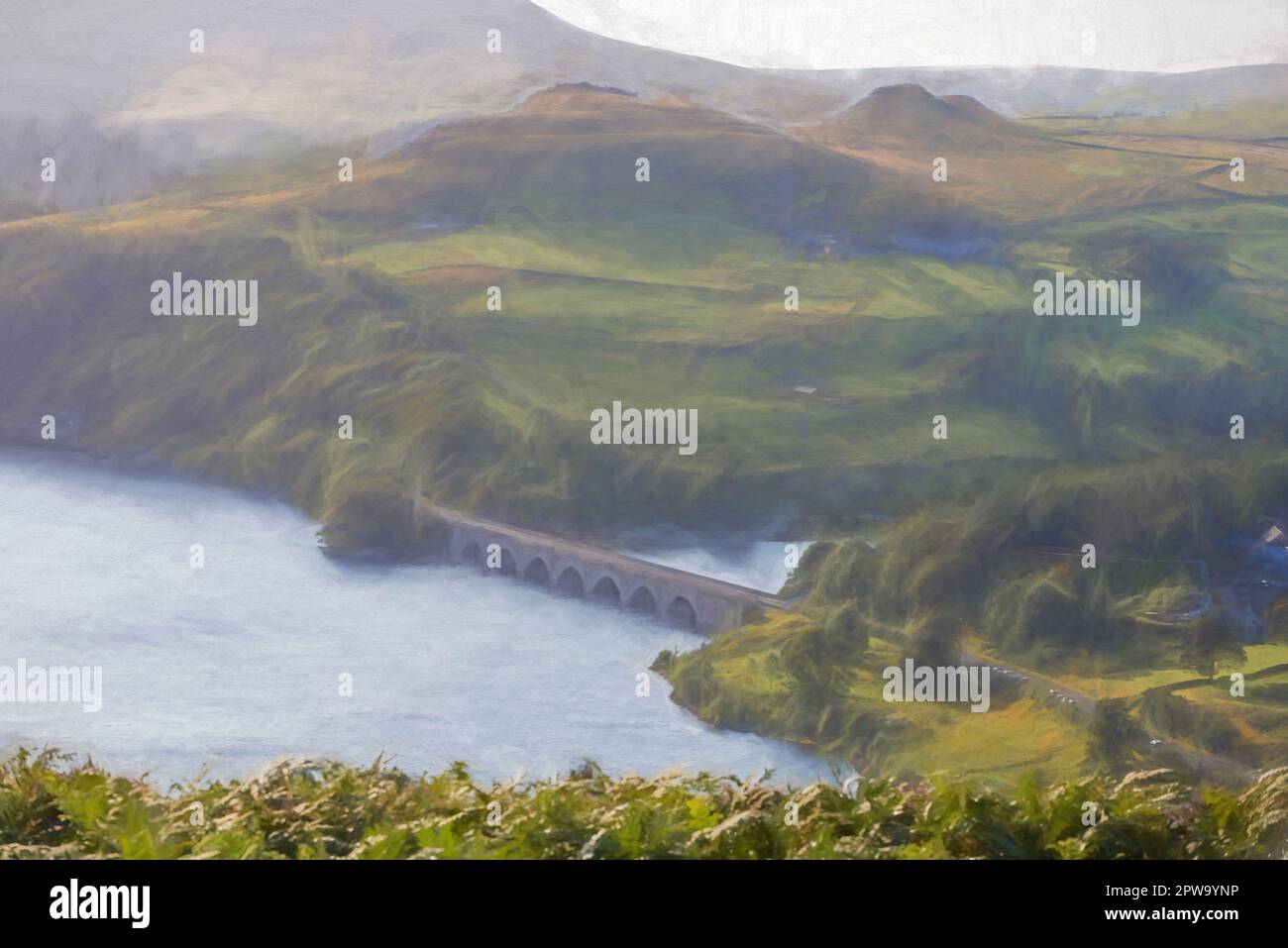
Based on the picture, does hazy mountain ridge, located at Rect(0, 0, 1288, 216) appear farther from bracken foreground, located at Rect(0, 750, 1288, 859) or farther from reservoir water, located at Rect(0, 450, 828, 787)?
bracken foreground, located at Rect(0, 750, 1288, 859)

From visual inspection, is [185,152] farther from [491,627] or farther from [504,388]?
[491,627]

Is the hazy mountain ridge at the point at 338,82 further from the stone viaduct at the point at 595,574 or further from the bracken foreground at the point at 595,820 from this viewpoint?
the bracken foreground at the point at 595,820

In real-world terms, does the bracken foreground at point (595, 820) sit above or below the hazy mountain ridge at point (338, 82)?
below

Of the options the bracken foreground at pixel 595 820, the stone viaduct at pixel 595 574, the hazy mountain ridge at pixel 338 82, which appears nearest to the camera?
A: the bracken foreground at pixel 595 820

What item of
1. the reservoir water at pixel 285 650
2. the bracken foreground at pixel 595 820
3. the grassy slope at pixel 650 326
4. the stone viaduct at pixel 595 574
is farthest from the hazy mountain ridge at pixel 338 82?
the bracken foreground at pixel 595 820

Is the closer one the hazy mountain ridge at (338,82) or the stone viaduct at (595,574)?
the stone viaduct at (595,574)

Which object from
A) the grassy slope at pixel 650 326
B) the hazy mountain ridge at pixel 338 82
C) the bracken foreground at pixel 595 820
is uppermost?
the hazy mountain ridge at pixel 338 82

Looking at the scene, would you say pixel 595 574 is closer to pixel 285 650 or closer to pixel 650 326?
pixel 650 326

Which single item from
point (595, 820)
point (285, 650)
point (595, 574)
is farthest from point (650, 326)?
point (595, 820)
